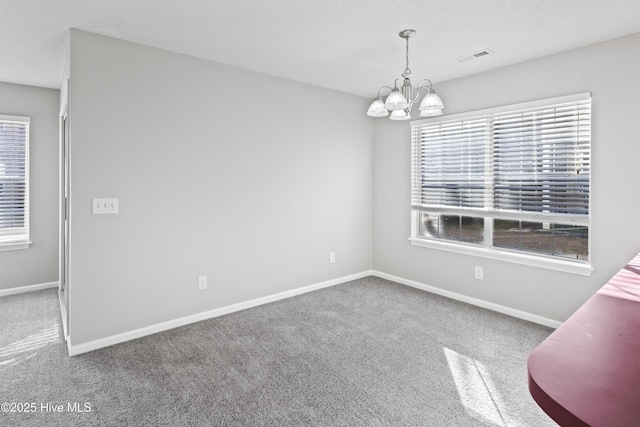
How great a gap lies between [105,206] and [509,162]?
3804 mm

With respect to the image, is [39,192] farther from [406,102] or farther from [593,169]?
[593,169]

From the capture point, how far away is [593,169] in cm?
309

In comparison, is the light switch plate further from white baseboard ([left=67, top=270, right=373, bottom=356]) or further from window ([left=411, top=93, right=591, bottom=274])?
window ([left=411, top=93, right=591, bottom=274])

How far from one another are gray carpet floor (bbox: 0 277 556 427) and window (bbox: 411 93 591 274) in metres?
0.80

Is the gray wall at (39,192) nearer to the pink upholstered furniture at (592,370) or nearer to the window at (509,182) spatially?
the window at (509,182)

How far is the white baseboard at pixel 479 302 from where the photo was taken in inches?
134

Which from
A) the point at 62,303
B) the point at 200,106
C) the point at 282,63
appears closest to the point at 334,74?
the point at 282,63

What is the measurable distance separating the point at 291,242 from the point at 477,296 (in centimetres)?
217

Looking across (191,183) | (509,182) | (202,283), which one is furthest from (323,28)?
(202,283)

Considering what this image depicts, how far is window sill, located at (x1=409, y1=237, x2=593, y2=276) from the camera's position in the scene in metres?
3.20

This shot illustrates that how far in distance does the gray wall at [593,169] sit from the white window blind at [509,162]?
0.11m

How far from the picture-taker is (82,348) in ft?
9.35

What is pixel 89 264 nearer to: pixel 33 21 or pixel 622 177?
pixel 33 21

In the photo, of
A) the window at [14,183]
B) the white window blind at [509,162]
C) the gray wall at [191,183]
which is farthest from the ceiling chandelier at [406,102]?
the window at [14,183]
